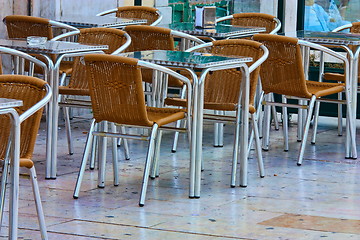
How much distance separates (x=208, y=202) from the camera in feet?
17.9

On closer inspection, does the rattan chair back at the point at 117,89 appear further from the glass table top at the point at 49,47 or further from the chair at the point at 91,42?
the chair at the point at 91,42

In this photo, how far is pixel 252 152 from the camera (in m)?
7.20

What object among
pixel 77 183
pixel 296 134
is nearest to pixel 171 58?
pixel 77 183

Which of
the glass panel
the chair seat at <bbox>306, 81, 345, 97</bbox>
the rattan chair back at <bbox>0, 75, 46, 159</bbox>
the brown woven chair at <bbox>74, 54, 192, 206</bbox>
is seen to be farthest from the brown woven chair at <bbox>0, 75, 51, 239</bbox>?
the glass panel

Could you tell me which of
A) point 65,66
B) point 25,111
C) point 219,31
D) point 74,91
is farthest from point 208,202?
point 65,66

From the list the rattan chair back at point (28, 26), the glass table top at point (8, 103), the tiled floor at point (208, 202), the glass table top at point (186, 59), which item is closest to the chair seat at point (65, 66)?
the rattan chair back at point (28, 26)

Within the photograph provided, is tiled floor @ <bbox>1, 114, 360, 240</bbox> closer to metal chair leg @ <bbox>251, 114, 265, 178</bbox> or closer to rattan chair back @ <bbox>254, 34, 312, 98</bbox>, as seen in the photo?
metal chair leg @ <bbox>251, 114, 265, 178</bbox>

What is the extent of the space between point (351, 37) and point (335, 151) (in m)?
0.95

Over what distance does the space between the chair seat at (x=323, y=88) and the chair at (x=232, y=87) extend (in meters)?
0.79

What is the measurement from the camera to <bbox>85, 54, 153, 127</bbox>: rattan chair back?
527 centimetres

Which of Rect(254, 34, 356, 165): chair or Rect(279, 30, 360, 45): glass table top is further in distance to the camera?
Rect(279, 30, 360, 45): glass table top

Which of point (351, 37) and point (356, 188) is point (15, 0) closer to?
point (351, 37)

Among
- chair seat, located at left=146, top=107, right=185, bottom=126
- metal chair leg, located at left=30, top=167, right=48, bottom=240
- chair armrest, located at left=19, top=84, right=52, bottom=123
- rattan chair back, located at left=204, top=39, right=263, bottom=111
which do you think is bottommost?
metal chair leg, located at left=30, top=167, right=48, bottom=240

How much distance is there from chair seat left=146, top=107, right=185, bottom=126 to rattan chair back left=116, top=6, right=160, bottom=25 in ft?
11.1
